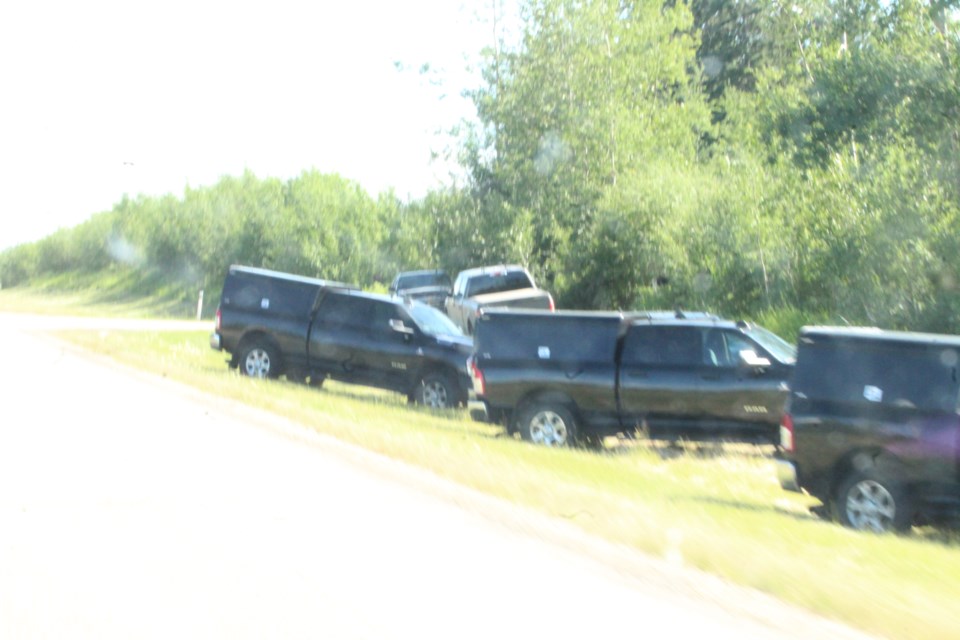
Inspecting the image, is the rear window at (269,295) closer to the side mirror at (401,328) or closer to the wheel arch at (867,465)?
the side mirror at (401,328)

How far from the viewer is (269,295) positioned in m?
22.3

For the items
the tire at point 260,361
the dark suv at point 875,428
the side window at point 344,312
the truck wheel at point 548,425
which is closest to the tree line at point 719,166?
the truck wheel at point 548,425

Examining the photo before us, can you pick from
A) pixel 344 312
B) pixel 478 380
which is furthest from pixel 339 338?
pixel 478 380

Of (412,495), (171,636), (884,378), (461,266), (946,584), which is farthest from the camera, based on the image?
(461,266)

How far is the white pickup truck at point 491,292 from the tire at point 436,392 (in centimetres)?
639

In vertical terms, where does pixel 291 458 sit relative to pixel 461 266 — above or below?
below

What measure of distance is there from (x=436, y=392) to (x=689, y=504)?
10225 millimetres

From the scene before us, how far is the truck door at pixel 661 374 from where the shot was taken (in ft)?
53.0

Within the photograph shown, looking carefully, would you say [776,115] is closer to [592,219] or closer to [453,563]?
[592,219]

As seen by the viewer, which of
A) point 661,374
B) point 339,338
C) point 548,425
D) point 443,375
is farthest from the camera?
point 339,338

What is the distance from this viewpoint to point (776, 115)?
24.5 metres

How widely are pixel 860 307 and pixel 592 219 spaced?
11.2 metres

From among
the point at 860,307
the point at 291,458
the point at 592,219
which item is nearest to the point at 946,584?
the point at 291,458

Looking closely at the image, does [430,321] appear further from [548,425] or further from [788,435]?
[788,435]
